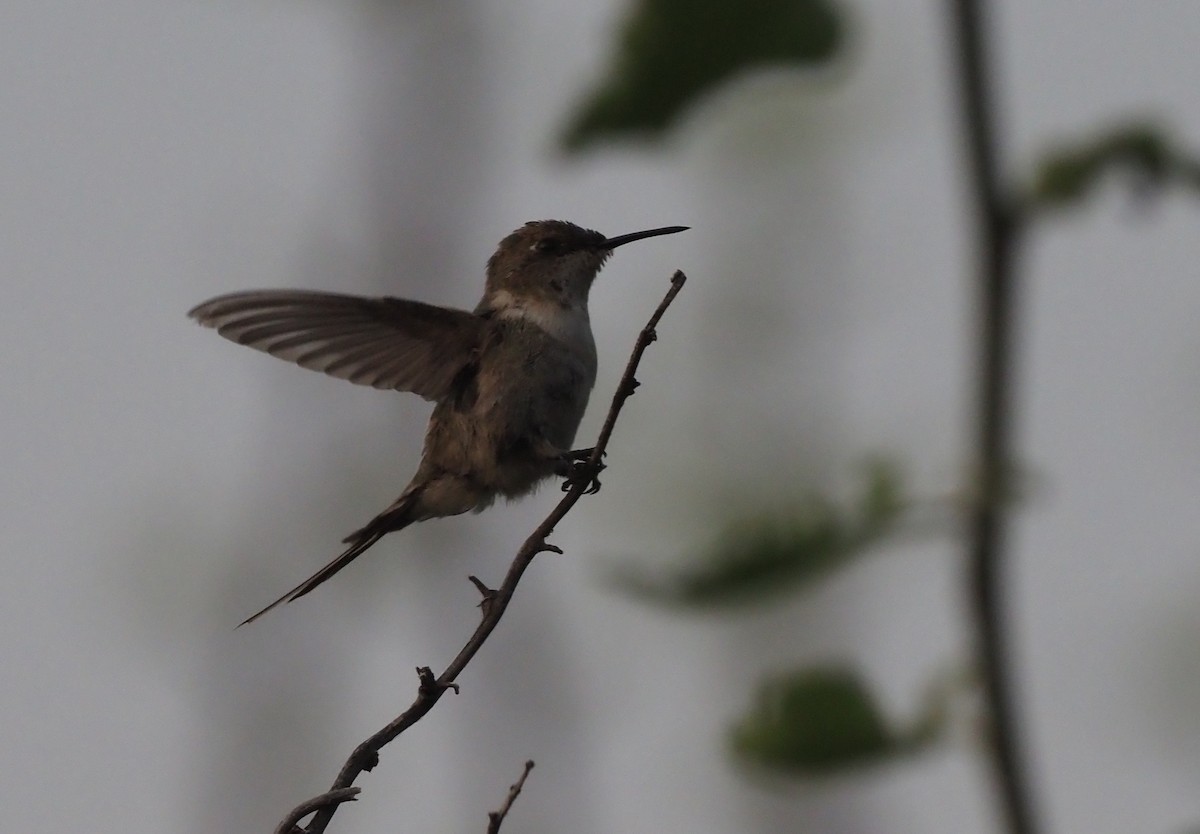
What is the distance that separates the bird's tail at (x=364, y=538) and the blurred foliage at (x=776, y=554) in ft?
4.20

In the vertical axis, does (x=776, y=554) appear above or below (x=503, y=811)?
above

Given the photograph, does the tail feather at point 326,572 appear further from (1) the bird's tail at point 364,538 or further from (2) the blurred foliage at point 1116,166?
(2) the blurred foliage at point 1116,166

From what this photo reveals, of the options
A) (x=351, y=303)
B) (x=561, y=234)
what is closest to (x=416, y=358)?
(x=351, y=303)

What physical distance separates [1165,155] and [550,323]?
292cm

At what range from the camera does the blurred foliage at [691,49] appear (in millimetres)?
2658

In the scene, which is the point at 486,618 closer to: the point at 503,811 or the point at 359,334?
the point at 503,811

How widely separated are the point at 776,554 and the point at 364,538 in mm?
2137

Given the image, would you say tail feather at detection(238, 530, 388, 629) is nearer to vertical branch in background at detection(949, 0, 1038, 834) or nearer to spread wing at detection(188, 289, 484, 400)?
spread wing at detection(188, 289, 484, 400)

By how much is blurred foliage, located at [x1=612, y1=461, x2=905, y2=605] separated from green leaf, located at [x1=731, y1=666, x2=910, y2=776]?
0.37 m

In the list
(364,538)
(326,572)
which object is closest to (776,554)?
(326,572)

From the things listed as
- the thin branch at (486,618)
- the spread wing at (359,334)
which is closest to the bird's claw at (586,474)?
the thin branch at (486,618)

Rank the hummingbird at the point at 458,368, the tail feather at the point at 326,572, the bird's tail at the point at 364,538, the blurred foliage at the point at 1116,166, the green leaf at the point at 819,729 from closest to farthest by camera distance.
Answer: the blurred foliage at the point at 1116,166 → the green leaf at the point at 819,729 → the tail feather at the point at 326,572 → the bird's tail at the point at 364,538 → the hummingbird at the point at 458,368

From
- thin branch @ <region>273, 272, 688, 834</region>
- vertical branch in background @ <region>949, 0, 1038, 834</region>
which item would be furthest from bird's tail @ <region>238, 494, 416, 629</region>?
vertical branch in background @ <region>949, 0, 1038, 834</region>

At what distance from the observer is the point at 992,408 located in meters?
2.51
